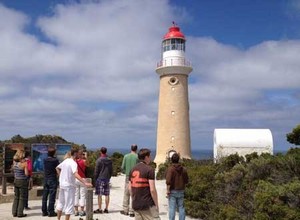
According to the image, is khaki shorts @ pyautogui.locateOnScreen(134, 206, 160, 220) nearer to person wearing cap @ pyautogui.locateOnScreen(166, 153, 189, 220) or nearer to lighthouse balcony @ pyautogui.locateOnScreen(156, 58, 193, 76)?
person wearing cap @ pyautogui.locateOnScreen(166, 153, 189, 220)

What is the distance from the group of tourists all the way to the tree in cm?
499

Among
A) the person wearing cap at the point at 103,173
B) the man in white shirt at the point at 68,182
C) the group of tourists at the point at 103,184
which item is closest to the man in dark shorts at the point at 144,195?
the group of tourists at the point at 103,184

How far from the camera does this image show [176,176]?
8289 mm

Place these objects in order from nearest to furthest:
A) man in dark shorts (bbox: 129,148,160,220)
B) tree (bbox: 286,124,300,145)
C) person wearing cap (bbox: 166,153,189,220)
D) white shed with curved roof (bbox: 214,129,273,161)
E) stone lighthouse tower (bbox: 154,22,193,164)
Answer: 1. man in dark shorts (bbox: 129,148,160,220)
2. person wearing cap (bbox: 166,153,189,220)
3. tree (bbox: 286,124,300,145)
4. white shed with curved roof (bbox: 214,129,273,161)
5. stone lighthouse tower (bbox: 154,22,193,164)

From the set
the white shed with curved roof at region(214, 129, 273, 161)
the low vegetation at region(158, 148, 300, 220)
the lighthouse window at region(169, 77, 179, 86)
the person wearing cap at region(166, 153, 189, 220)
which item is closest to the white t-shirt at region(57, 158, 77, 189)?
the person wearing cap at region(166, 153, 189, 220)

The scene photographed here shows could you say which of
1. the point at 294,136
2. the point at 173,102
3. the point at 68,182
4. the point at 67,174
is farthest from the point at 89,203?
the point at 173,102

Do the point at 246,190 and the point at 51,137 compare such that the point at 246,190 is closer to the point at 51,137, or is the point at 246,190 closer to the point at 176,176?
the point at 176,176

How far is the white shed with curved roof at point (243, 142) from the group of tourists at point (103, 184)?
39.0 feet

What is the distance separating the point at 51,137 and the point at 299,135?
46.1 ft

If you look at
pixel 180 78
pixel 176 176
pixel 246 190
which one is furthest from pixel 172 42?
pixel 176 176

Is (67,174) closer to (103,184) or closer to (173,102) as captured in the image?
(103,184)

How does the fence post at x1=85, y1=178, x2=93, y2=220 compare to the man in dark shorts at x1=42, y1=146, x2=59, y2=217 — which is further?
the man in dark shorts at x1=42, y1=146, x2=59, y2=217

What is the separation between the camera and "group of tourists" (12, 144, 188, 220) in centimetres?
632

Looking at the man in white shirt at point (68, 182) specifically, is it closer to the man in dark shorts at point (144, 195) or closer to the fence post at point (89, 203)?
the fence post at point (89, 203)
